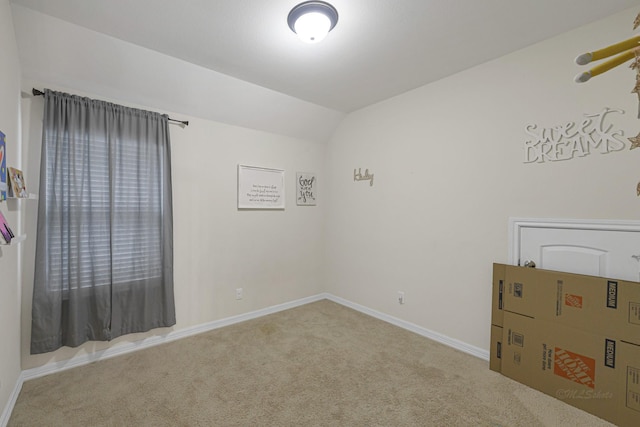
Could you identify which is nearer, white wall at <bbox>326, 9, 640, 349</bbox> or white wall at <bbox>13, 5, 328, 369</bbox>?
white wall at <bbox>326, 9, 640, 349</bbox>

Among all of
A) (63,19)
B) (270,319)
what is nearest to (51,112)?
(63,19)

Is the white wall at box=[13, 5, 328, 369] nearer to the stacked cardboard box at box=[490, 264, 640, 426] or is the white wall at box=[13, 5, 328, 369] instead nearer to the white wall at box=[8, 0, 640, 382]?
the white wall at box=[8, 0, 640, 382]

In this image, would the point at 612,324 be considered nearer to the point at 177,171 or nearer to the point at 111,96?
the point at 177,171

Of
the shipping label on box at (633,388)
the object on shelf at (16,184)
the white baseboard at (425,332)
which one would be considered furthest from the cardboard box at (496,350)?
the object on shelf at (16,184)

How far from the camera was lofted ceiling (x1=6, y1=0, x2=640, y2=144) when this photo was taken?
1.80 metres

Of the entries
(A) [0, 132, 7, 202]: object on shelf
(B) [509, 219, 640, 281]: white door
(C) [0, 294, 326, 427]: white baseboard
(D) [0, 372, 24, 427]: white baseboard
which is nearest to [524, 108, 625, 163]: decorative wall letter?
(B) [509, 219, 640, 281]: white door

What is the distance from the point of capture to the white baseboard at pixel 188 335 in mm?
2096

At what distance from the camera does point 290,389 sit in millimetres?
2045

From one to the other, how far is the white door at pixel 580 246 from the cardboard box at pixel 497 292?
0.41ft

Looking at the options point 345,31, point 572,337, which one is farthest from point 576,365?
point 345,31

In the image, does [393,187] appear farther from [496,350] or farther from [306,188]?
[496,350]

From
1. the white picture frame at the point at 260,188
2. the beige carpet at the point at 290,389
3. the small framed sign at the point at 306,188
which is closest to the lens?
the beige carpet at the point at 290,389

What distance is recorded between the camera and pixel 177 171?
2.83 metres

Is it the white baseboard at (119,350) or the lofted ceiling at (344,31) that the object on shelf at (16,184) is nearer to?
the lofted ceiling at (344,31)
